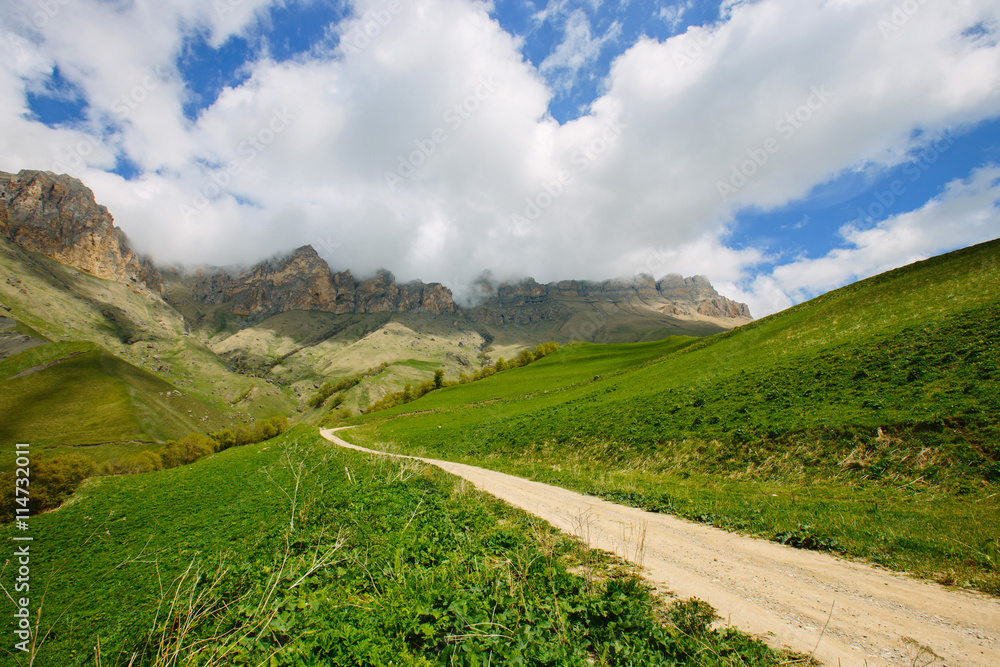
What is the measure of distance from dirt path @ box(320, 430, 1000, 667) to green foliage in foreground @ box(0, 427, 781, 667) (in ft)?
3.56

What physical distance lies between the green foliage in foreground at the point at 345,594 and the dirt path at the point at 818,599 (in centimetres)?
109

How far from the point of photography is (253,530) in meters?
10.4

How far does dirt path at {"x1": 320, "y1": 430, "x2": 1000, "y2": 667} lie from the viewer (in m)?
5.73

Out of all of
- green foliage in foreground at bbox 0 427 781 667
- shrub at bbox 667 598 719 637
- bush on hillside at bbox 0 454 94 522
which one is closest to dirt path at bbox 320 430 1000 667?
shrub at bbox 667 598 719 637

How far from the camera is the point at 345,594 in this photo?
21.5 feet

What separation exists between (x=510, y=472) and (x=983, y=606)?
2017 cm

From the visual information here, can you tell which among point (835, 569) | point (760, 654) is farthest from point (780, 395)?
point (760, 654)

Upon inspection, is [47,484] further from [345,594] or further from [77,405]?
[77,405]

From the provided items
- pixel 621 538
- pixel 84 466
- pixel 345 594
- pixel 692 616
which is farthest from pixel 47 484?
pixel 692 616

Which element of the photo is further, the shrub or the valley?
the shrub

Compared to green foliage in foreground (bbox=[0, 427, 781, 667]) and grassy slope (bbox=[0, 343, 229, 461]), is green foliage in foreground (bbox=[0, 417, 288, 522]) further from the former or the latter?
grassy slope (bbox=[0, 343, 229, 461])

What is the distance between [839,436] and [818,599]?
1243 cm

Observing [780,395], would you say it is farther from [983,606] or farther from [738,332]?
[738,332]

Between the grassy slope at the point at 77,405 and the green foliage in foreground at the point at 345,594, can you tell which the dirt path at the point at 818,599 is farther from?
the grassy slope at the point at 77,405
